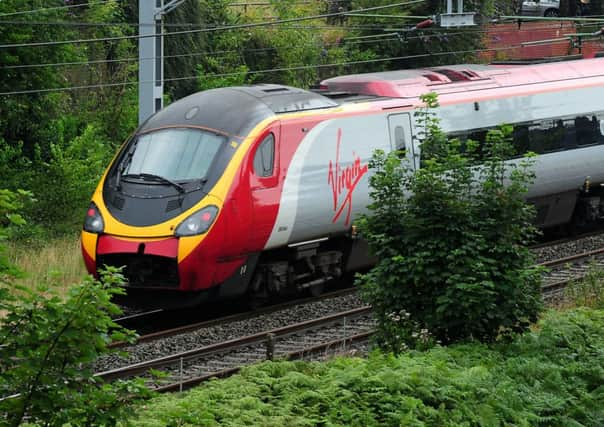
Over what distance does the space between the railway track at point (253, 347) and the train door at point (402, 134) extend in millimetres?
2546

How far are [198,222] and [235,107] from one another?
78.7 inches

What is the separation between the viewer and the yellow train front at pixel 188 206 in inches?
544

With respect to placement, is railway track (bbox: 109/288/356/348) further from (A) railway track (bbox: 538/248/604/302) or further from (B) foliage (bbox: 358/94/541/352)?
(B) foliage (bbox: 358/94/541/352)

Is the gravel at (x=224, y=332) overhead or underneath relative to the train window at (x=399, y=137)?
underneath

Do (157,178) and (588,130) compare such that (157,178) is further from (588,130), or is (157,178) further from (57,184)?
(588,130)

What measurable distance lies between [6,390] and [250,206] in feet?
28.3

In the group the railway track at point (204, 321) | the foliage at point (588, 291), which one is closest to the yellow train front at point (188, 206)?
the railway track at point (204, 321)

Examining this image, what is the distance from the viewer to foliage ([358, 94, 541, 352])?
34.0 ft

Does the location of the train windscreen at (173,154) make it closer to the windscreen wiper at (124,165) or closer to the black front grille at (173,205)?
the windscreen wiper at (124,165)

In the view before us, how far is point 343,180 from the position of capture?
15.9 meters

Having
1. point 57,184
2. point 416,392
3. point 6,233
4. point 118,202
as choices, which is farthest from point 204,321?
point 6,233

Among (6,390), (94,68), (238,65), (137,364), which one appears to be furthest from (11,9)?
(6,390)

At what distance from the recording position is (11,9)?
20938 millimetres

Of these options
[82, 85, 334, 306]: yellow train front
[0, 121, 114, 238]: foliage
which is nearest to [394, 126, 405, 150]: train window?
[82, 85, 334, 306]: yellow train front
